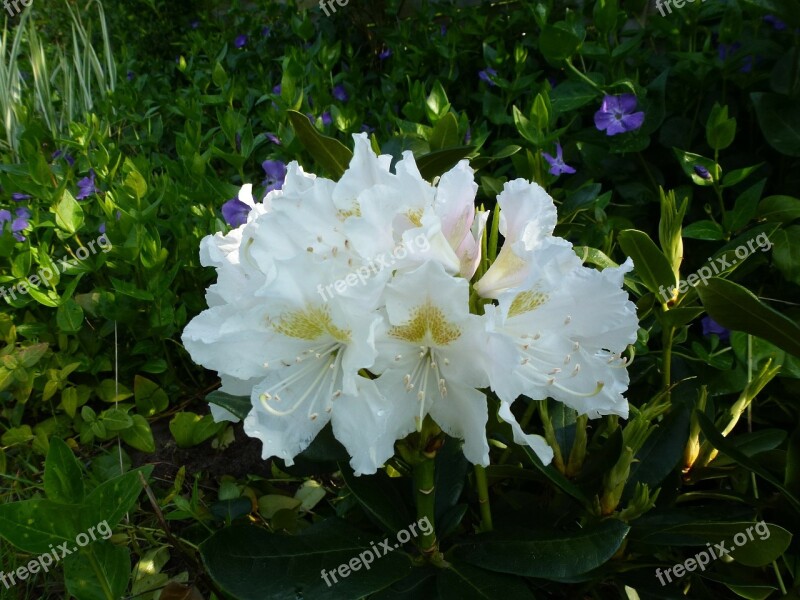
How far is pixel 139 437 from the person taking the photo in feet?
5.52

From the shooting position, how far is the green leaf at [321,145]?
105 cm

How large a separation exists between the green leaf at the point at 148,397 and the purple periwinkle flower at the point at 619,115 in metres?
1.43

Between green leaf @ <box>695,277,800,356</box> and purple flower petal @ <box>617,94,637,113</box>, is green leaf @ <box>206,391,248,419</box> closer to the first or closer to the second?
green leaf @ <box>695,277,800,356</box>

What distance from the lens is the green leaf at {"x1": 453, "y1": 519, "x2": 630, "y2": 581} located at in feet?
2.93

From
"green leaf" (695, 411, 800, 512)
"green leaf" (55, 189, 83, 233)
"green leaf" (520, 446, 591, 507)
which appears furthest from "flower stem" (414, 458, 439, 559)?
"green leaf" (55, 189, 83, 233)

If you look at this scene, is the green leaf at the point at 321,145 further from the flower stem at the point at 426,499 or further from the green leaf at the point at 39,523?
the green leaf at the point at 39,523

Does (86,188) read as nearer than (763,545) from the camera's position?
No

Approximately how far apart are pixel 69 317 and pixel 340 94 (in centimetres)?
153

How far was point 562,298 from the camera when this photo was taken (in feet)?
2.61

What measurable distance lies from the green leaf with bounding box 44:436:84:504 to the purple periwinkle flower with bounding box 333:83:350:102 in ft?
6.81

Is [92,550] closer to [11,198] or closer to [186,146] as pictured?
[186,146]

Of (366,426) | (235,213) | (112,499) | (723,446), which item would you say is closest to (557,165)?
(235,213)

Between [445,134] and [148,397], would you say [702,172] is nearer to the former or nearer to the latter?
[445,134]

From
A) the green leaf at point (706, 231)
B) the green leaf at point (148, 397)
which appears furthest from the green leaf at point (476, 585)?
the green leaf at point (148, 397)
